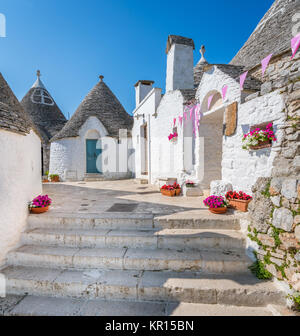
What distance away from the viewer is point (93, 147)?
13.5 m

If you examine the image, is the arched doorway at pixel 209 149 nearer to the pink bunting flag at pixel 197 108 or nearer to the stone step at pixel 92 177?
the pink bunting flag at pixel 197 108

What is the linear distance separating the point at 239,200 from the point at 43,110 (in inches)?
820

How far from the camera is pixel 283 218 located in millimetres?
2762

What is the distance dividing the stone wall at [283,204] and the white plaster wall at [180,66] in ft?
16.3

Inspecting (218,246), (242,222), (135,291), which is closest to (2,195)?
(135,291)

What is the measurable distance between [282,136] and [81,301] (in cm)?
461

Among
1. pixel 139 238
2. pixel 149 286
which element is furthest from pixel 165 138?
pixel 149 286

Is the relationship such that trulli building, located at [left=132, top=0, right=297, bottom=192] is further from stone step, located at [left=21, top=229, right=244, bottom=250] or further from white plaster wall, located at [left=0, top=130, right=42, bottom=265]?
white plaster wall, located at [left=0, top=130, right=42, bottom=265]

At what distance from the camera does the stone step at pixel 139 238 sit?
11.1 feet

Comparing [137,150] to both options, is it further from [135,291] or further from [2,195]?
[135,291]

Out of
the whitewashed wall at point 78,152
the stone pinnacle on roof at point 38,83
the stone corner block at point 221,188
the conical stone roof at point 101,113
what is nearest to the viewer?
the stone corner block at point 221,188

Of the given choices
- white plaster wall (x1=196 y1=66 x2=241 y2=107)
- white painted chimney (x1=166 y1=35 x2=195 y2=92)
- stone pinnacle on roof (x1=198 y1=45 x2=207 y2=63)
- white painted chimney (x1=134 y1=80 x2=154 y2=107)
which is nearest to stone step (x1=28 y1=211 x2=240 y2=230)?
white plaster wall (x1=196 y1=66 x2=241 y2=107)

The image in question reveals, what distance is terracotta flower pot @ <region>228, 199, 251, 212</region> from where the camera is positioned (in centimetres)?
413

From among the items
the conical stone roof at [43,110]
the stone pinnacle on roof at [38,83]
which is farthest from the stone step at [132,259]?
the stone pinnacle on roof at [38,83]
